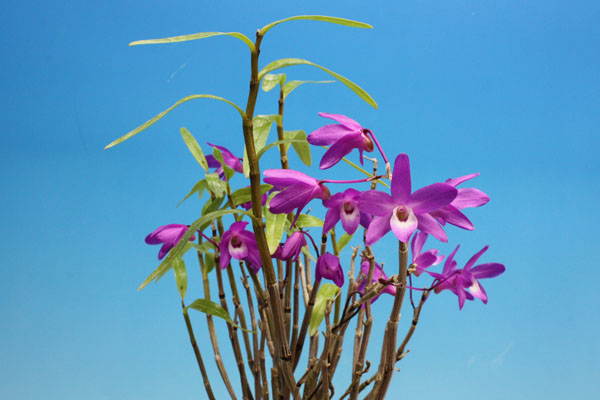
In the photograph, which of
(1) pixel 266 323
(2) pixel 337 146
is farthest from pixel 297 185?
(1) pixel 266 323

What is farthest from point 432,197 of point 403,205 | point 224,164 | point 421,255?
point 224,164

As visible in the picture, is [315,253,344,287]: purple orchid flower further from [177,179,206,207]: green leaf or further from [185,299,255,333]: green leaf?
[177,179,206,207]: green leaf

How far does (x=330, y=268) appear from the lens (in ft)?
2.60

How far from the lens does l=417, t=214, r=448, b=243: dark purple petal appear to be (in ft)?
2.07

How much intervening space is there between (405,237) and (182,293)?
489 millimetres

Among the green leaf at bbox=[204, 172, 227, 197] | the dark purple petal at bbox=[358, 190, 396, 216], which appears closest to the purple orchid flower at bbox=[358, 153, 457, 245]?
the dark purple petal at bbox=[358, 190, 396, 216]

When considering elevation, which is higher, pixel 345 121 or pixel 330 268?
pixel 345 121

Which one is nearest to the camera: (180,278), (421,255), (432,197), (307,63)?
(432,197)

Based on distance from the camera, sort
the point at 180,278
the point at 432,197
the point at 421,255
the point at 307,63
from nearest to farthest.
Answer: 1. the point at 432,197
2. the point at 307,63
3. the point at 421,255
4. the point at 180,278

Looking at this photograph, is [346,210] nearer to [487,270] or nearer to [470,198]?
[470,198]

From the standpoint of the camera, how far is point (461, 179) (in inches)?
26.4

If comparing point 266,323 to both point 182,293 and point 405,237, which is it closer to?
point 182,293

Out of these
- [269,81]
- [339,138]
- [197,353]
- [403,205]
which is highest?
[269,81]

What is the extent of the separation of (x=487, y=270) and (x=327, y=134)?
0.36m
